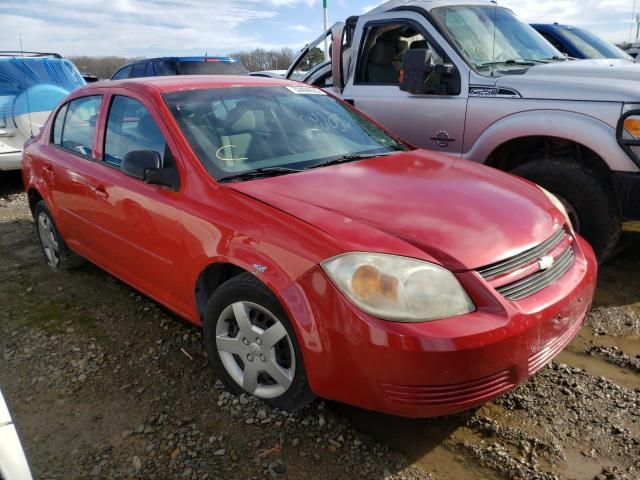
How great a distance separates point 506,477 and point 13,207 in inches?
262

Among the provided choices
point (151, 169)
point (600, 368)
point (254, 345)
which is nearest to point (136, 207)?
point (151, 169)

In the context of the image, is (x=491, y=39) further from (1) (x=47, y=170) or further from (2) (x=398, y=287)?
(1) (x=47, y=170)

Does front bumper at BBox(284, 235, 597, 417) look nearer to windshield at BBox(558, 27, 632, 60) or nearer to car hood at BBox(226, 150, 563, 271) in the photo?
car hood at BBox(226, 150, 563, 271)

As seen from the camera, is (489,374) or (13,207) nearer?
(489,374)

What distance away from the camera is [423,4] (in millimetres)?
4676

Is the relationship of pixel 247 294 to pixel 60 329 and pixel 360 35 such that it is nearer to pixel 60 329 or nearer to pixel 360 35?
pixel 60 329

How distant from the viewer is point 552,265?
2.42 m

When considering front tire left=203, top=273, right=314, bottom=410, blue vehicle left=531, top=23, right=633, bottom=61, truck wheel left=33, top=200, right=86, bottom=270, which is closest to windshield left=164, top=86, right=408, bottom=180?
front tire left=203, top=273, right=314, bottom=410

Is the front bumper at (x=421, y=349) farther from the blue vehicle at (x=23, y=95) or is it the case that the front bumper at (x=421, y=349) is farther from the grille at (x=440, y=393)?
the blue vehicle at (x=23, y=95)

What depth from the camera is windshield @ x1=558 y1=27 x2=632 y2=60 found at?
26.2 ft

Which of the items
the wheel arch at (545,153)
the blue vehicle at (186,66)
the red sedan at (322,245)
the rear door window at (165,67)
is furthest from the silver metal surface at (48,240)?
the rear door window at (165,67)

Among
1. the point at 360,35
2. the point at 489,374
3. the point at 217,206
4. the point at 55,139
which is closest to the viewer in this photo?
the point at 489,374

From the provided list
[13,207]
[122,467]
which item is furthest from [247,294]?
[13,207]

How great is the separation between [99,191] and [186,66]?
290 inches
